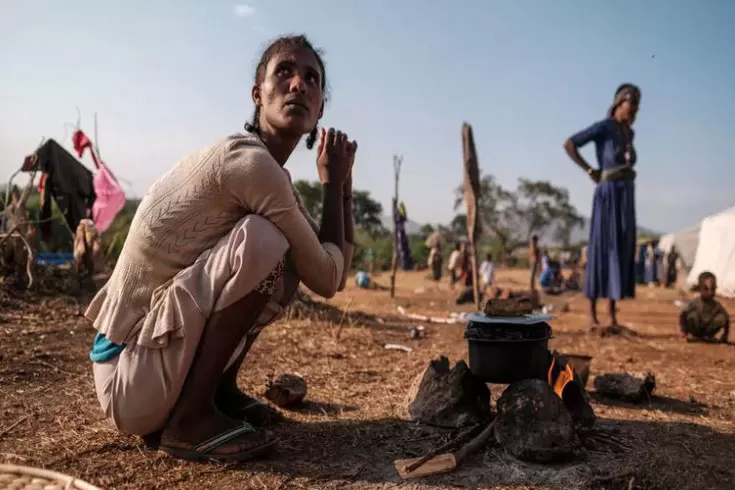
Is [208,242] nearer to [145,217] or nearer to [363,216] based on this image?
[145,217]

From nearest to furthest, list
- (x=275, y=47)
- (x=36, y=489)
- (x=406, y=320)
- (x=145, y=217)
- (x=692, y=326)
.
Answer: (x=36, y=489) < (x=145, y=217) < (x=275, y=47) < (x=692, y=326) < (x=406, y=320)

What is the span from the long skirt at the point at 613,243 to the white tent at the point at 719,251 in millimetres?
9772

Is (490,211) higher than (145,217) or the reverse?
higher

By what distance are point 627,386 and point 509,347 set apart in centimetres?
113

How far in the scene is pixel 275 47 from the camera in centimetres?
208

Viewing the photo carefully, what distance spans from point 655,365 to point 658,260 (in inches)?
616

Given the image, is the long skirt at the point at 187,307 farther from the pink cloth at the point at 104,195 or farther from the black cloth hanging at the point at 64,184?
the pink cloth at the point at 104,195

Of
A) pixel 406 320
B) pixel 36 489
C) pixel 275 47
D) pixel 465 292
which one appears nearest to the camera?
pixel 36 489

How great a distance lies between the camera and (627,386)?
284 centimetres

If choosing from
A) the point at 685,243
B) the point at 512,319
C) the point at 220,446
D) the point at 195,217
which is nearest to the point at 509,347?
the point at 512,319

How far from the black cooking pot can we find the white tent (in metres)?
13.2

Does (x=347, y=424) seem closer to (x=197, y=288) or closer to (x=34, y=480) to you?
(x=197, y=288)

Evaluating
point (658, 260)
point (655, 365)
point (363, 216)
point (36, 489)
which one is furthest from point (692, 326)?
point (363, 216)

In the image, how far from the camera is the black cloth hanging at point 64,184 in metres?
7.00
